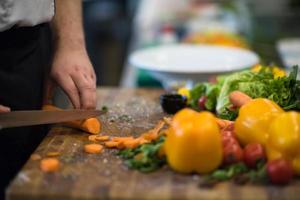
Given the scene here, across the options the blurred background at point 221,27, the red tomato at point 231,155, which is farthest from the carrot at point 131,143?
the blurred background at point 221,27

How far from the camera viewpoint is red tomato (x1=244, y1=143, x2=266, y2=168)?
117 centimetres

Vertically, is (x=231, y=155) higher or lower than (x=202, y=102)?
higher

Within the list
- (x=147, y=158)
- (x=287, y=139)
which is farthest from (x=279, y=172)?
(x=147, y=158)

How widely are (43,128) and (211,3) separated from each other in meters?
2.94

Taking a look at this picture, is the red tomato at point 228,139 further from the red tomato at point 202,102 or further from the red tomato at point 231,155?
the red tomato at point 202,102

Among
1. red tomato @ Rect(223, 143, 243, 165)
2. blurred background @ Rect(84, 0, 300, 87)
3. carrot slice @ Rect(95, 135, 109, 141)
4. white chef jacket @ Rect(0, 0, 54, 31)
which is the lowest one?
blurred background @ Rect(84, 0, 300, 87)

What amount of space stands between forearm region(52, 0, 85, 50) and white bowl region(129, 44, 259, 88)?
0.46 m

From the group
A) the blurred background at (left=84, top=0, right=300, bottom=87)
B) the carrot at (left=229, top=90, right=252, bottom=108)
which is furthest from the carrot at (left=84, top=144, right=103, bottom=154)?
the blurred background at (left=84, top=0, right=300, bottom=87)

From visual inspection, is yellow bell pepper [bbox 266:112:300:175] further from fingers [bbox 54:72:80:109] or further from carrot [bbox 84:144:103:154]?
fingers [bbox 54:72:80:109]

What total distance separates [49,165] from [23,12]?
1.43 feet

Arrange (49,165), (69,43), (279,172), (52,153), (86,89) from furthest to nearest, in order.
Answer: (69,43)
(86,89)
(52,153)
(49,165)
(279,172)

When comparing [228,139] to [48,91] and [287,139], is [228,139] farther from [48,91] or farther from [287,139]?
[48,91]

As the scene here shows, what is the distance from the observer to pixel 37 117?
134 cm

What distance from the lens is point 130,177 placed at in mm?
1165
